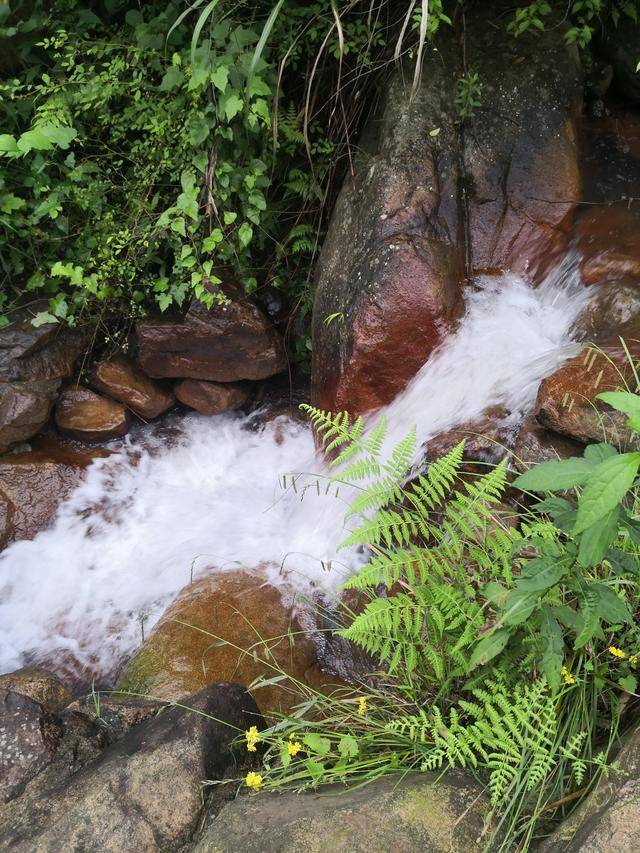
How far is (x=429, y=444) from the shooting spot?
3.14m

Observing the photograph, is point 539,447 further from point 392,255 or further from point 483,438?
point 392,255

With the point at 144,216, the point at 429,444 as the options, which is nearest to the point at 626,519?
the point at 429,444

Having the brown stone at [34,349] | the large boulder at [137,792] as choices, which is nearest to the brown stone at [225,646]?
the large boulder at [137,792]

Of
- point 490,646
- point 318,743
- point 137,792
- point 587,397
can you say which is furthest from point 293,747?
point 587,397

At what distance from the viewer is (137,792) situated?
6.61 feet

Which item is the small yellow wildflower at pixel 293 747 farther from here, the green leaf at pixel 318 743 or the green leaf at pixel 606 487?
the green leaf at pixel 606 487

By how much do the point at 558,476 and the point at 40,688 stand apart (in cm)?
221

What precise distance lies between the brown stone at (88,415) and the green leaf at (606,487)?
374cm

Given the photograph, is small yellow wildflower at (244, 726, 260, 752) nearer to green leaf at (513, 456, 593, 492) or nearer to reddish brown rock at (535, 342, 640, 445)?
green leaf at (513, 456, 593, 492)

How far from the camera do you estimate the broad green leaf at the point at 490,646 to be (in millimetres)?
1812

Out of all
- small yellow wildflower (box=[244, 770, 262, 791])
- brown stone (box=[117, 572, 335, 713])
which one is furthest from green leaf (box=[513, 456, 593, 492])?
brown stone (box=[117, 572, 335, 713])

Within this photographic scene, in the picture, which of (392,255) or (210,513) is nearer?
(392,255)

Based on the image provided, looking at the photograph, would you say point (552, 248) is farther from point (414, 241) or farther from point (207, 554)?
point (207, 554)

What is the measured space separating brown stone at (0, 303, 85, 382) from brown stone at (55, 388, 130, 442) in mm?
166
